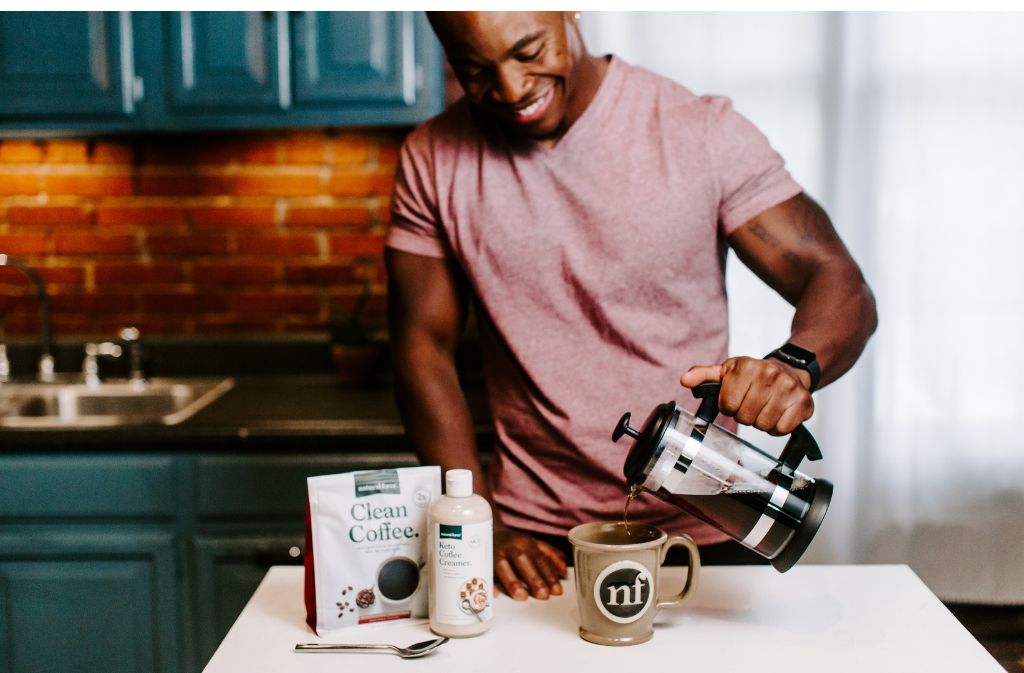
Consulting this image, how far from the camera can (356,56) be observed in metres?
2.24

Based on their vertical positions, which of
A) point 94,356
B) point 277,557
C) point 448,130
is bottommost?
point 277,557

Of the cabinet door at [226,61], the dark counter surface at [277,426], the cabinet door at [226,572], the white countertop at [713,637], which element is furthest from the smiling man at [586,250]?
the cabinet door at [226,61]


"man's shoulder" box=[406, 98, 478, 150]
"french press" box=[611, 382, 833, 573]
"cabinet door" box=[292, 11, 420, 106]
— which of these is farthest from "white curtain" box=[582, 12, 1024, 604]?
"french press" box=[611, 382, 833, 573]

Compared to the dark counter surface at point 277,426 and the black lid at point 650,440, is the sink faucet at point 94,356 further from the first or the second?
the black lid at point 650,440

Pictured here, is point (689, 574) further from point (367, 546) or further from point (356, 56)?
point (356, 56)

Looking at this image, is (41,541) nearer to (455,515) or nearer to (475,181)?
(475,181)

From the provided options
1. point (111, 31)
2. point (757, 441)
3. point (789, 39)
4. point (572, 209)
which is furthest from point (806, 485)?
point (111, 31)

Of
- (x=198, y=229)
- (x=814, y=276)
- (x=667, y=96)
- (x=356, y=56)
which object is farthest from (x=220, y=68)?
(x=814, y=276)

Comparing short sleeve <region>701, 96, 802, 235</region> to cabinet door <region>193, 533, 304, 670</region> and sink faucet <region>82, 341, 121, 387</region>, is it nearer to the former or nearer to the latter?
cabinet door <region>193, 533, 304, 670</region>

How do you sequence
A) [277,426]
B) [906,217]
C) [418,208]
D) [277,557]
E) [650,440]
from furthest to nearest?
[906,217]
[277,426]
[277,557]
[418,208]
[650,440]

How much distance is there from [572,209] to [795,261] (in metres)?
0.32

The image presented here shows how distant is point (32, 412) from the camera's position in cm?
246

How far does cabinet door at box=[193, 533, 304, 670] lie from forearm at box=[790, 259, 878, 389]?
45.7 inches

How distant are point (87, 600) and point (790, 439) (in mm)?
1594
